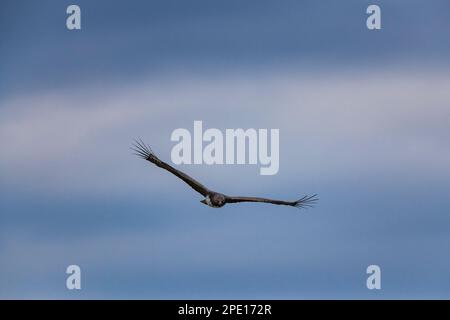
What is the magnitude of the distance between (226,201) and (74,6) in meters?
2.80

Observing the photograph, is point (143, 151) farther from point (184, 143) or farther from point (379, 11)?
point (379, 11)

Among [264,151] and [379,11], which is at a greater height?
A: [379,11]
